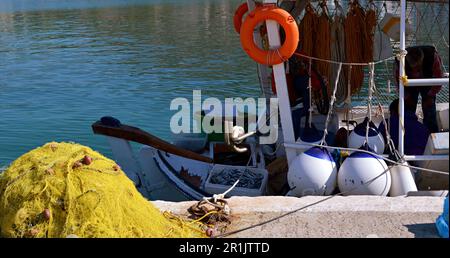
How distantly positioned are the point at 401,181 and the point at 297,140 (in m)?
1.25

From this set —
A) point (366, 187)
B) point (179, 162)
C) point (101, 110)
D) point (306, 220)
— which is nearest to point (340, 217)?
point (306, 220)

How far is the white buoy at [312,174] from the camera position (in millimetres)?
6020

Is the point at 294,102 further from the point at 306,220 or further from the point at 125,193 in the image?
the point at 125,193

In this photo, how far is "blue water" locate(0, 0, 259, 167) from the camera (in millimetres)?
13961

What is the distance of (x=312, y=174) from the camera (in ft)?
19.7

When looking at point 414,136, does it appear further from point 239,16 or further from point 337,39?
point 239,16

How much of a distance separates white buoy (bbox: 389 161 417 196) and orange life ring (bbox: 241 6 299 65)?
5.52 feet

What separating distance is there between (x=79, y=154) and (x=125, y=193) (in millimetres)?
560

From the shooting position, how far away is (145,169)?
7.48 metres

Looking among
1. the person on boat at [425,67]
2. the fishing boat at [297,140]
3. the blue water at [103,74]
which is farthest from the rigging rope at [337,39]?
the blue water at [103,74]

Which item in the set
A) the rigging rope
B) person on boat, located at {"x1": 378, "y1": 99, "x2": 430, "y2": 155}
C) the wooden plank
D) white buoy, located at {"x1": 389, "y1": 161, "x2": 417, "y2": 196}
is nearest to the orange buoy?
the rigging rope

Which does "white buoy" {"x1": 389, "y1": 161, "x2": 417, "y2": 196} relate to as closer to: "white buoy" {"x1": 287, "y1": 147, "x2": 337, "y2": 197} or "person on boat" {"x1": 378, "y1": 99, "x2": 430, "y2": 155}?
"person on boat" {"x1": 378, "y1": 99, "x2": 430, "y2": 155}

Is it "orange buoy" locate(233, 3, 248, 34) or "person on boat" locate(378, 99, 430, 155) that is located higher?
"orange buoy" locate(233, 3, 248, 34)

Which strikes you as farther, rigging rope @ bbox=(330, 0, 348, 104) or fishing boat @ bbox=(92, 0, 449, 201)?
rigging rope @ bbox=(330, 0, 348, 104)
